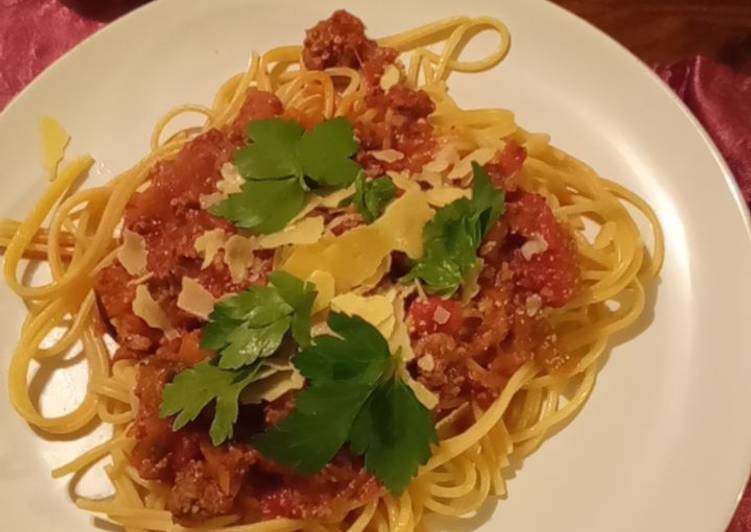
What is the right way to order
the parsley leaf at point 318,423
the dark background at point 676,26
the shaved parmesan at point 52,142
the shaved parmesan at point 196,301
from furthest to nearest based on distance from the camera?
the dark background at point 676,26 < the shaved parmesan at point 52,142 < the shaved parmesan at point 196,301 < the parsley leaf at point 318,423

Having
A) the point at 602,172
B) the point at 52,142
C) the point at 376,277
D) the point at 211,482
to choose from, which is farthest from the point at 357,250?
the point at 52,142

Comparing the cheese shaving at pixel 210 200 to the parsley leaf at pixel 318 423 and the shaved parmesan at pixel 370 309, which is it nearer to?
the shaved parmesan at pixel 370 309

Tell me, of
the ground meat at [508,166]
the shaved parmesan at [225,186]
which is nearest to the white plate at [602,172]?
the ground meat at [508,166]

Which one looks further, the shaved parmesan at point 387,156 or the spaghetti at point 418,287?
the shaved parmesan at point 387,156

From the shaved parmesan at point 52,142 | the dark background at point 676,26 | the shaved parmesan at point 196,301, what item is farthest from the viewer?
the dark background at point 676,26

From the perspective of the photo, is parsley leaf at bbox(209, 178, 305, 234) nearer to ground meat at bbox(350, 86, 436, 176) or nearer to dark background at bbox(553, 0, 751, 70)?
ground meat at bbox(350, 86, 436, 176)

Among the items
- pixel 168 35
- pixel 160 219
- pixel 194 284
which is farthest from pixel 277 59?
pixel 194 284
